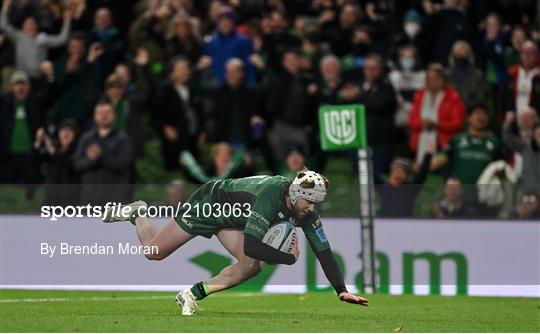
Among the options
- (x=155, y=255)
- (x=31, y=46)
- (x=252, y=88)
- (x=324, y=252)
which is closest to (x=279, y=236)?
(x=324, y=252)

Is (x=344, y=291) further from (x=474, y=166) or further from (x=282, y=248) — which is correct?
(x=474, y=166)

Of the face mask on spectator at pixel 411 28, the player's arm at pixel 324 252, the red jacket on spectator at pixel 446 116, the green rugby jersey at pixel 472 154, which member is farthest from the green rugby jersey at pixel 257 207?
the face mask on spectator at pixel 411 28

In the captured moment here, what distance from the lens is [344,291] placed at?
→ 16359 millimetres

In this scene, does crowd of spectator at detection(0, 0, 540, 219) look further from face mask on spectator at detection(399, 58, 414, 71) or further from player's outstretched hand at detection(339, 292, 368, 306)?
player's outstretched hand at detection(339, 292, 368, 306)

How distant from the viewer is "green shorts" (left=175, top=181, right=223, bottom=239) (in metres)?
16.8

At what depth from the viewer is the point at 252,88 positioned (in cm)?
2603

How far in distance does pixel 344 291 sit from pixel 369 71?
9.50 meters

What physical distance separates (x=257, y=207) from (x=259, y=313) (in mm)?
2327

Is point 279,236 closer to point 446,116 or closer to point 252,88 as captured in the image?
Answer: point 446,116

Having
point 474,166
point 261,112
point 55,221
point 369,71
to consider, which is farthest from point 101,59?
point 55,221

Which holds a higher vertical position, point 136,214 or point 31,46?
point 31,46

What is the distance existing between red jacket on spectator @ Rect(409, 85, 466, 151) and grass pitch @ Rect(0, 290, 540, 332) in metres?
4.72

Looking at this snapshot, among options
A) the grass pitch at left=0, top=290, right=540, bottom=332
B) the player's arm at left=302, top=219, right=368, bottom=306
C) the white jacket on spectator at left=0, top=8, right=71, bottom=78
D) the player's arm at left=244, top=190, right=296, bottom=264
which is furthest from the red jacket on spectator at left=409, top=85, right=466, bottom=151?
the player's arm at left=244, top=190, right=296, bottom=264

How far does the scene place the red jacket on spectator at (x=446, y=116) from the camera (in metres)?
25.5
